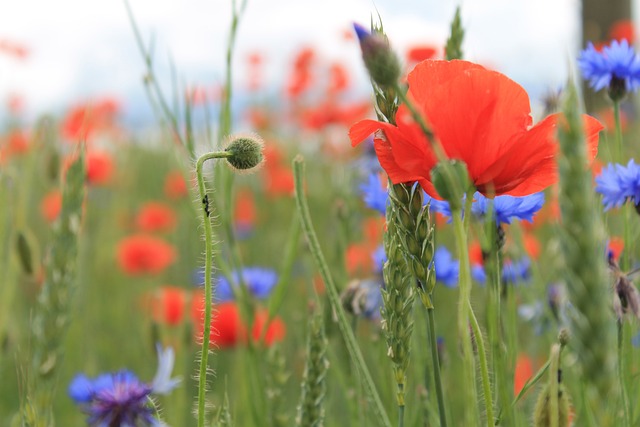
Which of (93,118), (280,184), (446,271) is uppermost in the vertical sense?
(93,118)

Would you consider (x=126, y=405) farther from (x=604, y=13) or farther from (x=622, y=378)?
(x=604, y=13)

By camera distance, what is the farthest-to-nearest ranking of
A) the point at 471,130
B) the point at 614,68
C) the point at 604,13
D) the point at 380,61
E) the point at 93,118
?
the point at 604,13
the point at 93,118
the point at 614,68
the point at 471,130
the point at 380,61

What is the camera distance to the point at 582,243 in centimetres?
39

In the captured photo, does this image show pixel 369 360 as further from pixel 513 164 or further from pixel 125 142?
pixel 125 142

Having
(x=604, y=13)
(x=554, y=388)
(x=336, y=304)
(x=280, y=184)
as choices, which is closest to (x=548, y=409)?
(x=554, y=388)

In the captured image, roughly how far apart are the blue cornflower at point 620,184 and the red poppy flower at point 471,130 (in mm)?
200

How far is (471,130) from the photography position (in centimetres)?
61

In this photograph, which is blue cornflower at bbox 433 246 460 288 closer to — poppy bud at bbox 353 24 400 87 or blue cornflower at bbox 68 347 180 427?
blue cornflower at bbox 68 347 180 427

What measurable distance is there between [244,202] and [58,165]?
1.94 metres

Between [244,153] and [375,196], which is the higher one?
[375,196]

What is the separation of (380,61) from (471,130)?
15cm

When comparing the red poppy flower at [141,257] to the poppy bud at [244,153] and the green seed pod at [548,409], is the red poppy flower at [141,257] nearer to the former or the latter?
the poppy bud at [244,153]

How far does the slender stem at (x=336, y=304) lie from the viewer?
25.9 inches

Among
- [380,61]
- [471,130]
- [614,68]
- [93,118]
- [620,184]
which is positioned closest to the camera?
[380,61]
